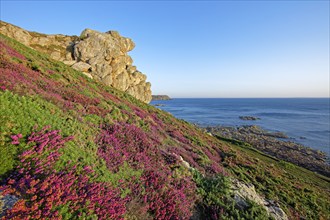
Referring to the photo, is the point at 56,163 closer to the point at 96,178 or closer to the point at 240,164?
the point at 96,178

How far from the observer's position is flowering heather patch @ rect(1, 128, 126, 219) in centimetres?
385

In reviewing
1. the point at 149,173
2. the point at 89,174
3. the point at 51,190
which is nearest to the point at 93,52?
the point at 149,173

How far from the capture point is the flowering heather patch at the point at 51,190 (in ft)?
12.6

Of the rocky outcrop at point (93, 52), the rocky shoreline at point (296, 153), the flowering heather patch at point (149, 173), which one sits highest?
the rocky outcrop at point (93, 52)

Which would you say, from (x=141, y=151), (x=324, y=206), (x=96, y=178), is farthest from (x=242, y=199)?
(x=324, y=206)

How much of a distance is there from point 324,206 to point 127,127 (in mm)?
17818

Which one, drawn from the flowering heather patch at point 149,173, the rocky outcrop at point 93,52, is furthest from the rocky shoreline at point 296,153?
the rocky outcrop at point 93,52

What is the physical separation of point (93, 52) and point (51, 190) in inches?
2279

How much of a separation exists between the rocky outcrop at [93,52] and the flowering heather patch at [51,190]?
126 feet

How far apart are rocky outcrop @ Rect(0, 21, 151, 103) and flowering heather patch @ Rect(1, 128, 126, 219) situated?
38278mm

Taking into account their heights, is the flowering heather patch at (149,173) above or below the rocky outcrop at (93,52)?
below

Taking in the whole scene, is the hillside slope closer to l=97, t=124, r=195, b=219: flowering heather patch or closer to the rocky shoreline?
l=97, t=124, r=195, b=219: flowering heather patch

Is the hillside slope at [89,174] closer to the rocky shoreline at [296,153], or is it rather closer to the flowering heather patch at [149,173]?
the flowering heather patch at [149,173]

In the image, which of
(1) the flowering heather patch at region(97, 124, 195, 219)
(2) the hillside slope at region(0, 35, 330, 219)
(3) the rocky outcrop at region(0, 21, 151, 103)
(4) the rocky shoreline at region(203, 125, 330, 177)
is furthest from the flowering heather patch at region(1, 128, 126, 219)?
(4) the rocky shoreline at region(203, 125, 330, 177)
